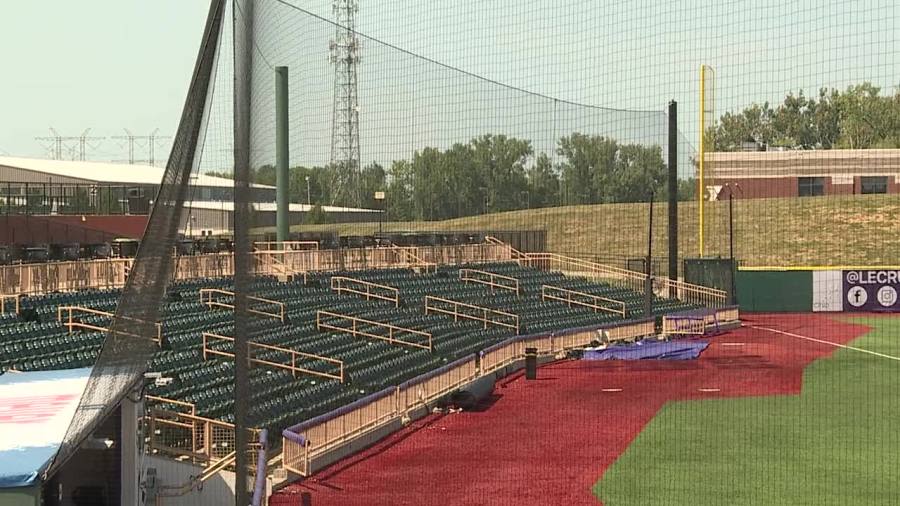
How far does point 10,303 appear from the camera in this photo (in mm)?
15078

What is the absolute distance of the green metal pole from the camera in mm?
7709

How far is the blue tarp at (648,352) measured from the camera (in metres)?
24.2

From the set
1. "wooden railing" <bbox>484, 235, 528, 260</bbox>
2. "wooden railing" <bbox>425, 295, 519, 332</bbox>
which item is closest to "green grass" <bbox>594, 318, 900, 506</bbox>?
"wooden railing" <bbox>425, 295, 519, 332</bbox>

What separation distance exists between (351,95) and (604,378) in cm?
1227

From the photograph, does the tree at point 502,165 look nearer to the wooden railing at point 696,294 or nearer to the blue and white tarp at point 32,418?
the blue and white tarp at point 32,418

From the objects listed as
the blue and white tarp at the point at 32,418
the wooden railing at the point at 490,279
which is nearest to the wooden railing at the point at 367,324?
the wooden railing at the point at 490,279

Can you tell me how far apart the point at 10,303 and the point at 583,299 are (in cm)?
1826

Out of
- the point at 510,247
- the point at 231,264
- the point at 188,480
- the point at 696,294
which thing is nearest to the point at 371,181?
the point at 188,480

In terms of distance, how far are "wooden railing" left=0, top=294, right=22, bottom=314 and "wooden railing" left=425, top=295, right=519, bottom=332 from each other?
1017 centimetres

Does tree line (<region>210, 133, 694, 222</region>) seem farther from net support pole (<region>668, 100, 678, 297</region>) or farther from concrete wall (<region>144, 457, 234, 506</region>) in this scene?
concrete wall (<region>144, 457, 234, 506</region>)

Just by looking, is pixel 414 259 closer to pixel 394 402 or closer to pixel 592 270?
pixel 592 270

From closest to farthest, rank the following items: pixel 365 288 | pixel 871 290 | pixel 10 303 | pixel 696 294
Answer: pixel 10 303
pixel 365 288
pixel 696 294
pixel 871 290

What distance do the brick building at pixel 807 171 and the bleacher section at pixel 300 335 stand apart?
5473 mm

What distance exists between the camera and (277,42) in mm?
7047
